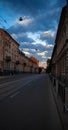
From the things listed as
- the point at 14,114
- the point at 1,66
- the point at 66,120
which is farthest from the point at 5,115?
the point at 1,66

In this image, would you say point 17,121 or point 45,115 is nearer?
point 17,121

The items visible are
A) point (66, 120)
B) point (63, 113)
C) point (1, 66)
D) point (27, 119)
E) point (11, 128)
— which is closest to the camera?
point (11, 128)

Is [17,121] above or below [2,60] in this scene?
below

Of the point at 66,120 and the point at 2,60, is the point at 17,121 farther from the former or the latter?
the point at 2,60

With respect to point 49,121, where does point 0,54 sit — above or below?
above

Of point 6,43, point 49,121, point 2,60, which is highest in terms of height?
point 6,43

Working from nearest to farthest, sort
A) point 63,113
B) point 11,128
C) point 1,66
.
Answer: point 11,128, point 63,113, point 1,66

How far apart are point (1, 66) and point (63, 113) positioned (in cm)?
5786

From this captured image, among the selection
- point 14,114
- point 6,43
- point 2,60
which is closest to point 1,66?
point 2,60

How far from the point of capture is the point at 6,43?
71.4m

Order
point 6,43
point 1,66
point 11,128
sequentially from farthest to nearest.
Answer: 1. point 6,43
2. point 1,66
3. point 11,128

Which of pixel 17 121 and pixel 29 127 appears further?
pixel 17 121

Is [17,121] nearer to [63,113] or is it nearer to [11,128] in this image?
[11,128]

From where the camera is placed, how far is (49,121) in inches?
265
